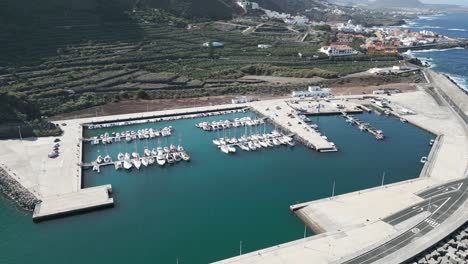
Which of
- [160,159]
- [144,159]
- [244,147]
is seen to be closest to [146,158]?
[144,159]

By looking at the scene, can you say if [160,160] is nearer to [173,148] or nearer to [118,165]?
[173,148]

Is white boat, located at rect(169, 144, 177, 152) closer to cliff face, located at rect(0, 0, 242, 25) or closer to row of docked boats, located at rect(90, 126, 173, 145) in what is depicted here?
row of docked boats, located at rect(90, 126, 173, 145)

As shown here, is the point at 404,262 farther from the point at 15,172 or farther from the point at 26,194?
the point at 15,172

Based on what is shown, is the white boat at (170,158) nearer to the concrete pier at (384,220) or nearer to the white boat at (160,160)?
the white boat at (160,160)

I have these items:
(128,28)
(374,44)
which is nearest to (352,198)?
(128,28)

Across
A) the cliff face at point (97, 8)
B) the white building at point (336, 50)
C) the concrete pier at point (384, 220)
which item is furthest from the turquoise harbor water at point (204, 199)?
the cliff face at point (97, 8)

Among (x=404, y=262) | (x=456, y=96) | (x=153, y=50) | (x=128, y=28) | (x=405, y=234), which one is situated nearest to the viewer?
(x=404, y=262)
